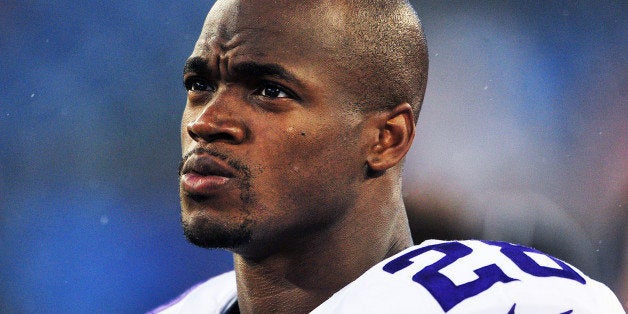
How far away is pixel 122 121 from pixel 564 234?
213 cm

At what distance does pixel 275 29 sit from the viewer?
206 centimetres

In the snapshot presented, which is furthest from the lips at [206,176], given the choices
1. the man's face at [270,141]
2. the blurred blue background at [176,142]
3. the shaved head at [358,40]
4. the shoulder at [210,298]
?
the blurred blue background at [176,142]

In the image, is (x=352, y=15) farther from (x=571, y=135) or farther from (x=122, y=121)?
(x=122, y=121)

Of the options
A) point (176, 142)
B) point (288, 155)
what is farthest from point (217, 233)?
point (176, 142)

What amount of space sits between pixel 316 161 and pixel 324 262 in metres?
0.27

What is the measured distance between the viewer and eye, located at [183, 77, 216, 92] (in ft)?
7.12

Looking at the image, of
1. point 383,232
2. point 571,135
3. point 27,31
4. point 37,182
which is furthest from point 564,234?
point 27,31

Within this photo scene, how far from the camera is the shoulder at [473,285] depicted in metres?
1.77

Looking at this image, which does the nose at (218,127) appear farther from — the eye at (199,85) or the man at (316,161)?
the eye at (199,85)

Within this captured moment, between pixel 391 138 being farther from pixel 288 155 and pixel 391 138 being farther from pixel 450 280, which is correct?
pixel 450 280

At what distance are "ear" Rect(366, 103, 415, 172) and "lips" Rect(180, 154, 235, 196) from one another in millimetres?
368

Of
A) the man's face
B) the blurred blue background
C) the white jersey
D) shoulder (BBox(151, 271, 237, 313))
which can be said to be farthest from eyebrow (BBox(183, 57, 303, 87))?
the blurred blue background

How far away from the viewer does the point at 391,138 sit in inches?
84.7

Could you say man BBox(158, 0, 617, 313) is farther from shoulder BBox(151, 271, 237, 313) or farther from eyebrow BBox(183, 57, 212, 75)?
shoulder BBox(151, 271, 237, 313)
